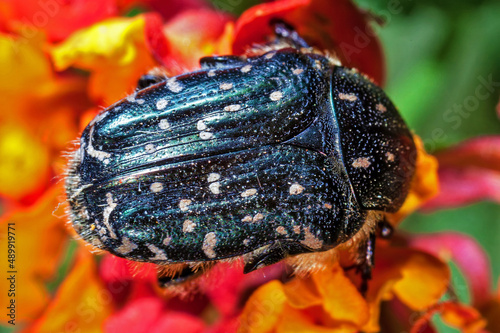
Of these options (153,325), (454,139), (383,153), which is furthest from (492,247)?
(153,325)

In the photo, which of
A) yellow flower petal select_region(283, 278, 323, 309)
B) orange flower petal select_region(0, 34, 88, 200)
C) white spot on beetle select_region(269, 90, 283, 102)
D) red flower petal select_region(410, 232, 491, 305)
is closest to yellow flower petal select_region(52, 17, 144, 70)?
orange flower petal select_region(0, 34, 88, 200)

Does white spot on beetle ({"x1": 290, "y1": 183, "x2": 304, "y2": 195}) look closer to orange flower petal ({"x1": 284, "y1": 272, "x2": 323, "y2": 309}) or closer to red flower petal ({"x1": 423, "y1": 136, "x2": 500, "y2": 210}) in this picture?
orange flower petal ({"x1": 284, "y1": 272, "x2": 323, "y2": 309})

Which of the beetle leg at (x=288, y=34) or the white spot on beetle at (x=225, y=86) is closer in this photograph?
the white spot on beetle at (x=225, y=86)

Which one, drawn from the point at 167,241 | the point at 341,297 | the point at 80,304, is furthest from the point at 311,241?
the point at 80,304

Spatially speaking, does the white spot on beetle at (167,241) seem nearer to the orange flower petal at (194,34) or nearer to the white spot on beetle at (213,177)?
the white spot on beetle at (213,177)

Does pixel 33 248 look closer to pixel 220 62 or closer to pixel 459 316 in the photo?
pixel 220 62

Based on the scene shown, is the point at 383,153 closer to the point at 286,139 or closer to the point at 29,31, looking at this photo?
the point at 286,139

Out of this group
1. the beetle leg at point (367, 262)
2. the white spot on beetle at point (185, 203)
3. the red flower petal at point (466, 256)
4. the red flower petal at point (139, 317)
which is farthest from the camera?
the red flower petal at point (466, 256)

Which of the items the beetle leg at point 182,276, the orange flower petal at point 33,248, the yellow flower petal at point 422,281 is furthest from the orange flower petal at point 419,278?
the orange flower petal at point 33,248
